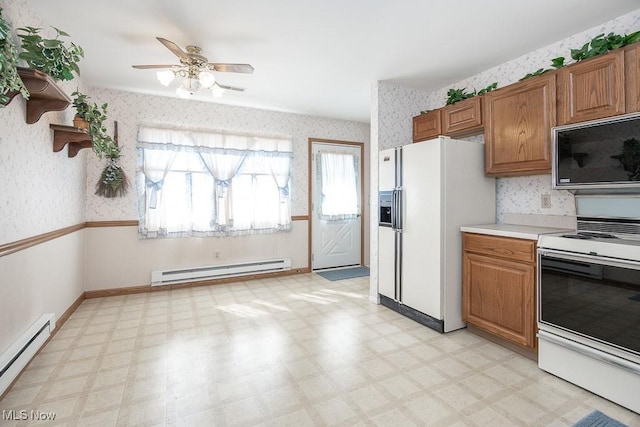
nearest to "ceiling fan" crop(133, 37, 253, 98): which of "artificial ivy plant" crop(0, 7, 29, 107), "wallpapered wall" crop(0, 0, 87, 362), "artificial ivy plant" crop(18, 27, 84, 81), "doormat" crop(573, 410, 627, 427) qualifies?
"artificial ivy plant" crop(18, 27, 84, 81)

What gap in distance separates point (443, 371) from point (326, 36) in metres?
2.70

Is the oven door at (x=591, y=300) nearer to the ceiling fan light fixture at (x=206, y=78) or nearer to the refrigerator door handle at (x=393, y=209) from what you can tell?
the refrigerator door handle at (x=393, y=209)

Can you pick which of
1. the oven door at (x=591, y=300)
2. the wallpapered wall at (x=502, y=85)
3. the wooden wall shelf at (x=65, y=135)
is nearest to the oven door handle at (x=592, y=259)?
the oven door at (x=591, y=300)

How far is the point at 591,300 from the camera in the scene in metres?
1.86

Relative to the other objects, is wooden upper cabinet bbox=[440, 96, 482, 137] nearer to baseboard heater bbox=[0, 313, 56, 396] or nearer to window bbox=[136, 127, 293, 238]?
window bbox=[136, 127, 293, 238]

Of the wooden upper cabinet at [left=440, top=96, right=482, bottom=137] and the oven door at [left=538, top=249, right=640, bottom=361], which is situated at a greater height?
the wooden upper cabinet at [left=440, top=96, right=482, bottom=137]

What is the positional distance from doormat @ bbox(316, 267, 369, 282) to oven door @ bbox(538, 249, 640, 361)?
9.26 ft

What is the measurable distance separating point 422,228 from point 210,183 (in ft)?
9.39

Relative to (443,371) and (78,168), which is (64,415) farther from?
(78,168)

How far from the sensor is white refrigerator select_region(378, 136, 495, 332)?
2.71 m

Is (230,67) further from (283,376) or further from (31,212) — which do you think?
(283,376)

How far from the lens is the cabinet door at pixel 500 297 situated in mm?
2217

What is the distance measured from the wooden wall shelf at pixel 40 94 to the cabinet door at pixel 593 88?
3.42 metres

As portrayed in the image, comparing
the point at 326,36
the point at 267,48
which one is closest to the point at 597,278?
the point at 326,36
